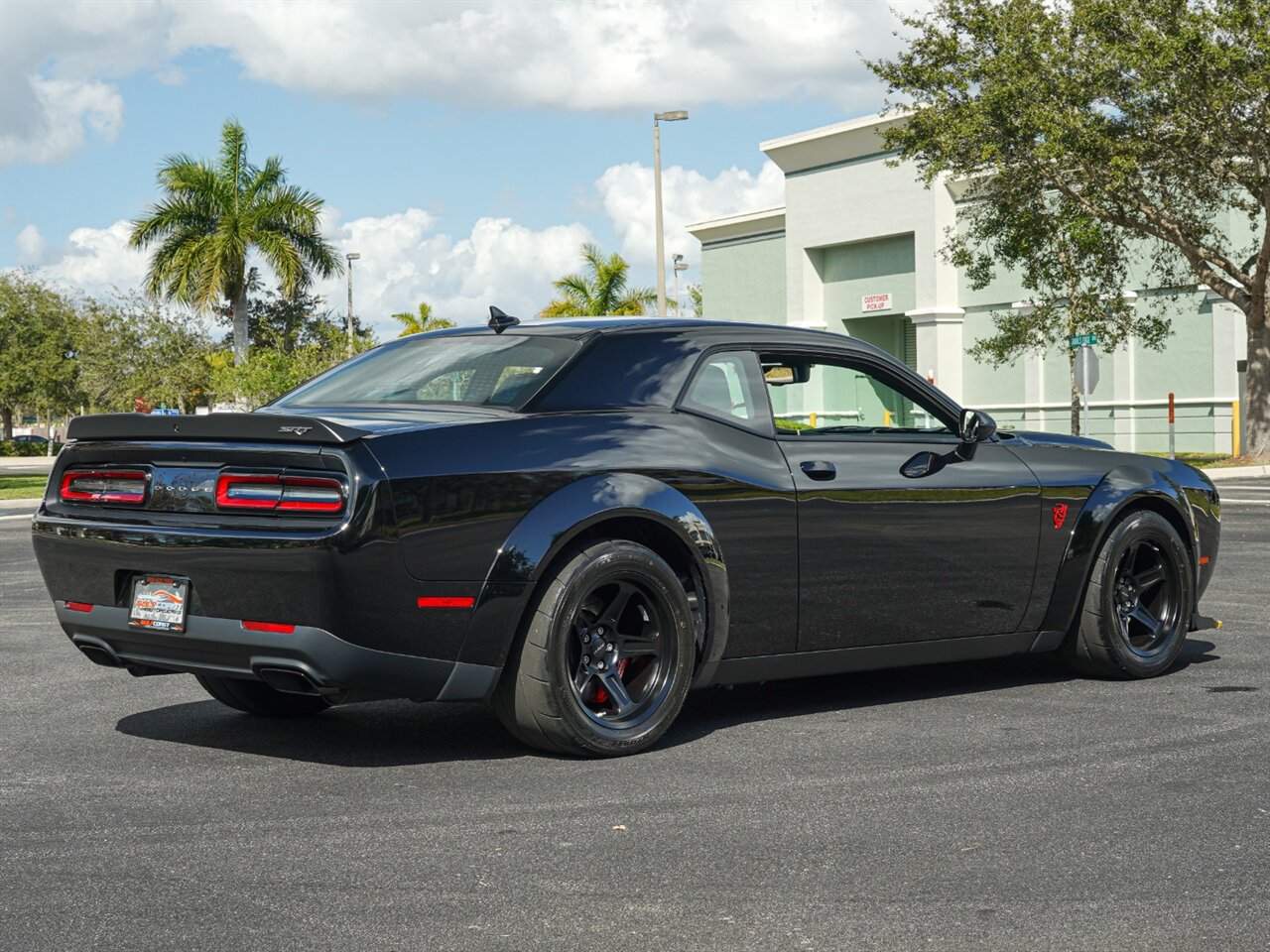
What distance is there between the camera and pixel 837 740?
5.87m

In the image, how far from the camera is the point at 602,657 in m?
5.56

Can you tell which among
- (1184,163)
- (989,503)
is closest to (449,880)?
(989,503)

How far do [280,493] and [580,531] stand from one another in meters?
0.98

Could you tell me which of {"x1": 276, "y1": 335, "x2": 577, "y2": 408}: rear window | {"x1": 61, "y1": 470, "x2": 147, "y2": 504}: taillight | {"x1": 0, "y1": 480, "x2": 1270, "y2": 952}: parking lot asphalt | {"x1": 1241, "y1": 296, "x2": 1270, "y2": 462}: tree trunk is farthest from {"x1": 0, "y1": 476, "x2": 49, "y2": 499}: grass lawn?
{"x1": 1241, "y1": 296, "x2": 1270, "y2": 462}: tree trunk

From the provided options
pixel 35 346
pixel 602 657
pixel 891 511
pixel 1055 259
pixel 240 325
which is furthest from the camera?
pixel 35 346

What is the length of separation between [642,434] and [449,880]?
6.72 ft

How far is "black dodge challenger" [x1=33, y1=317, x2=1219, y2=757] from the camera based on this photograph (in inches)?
199

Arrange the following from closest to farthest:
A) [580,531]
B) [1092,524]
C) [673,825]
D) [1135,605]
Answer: [673,825], [580,531], [1092,524], [1135,605]

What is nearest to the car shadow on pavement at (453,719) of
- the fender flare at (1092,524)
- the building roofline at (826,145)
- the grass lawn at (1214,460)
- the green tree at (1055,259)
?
the fender flare at (1092,524)

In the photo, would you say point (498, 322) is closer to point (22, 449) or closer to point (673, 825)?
point (673, 825)

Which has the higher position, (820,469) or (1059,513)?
(820,469)

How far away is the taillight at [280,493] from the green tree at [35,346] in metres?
65.1

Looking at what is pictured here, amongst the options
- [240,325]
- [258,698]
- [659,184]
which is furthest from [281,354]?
[258,698]

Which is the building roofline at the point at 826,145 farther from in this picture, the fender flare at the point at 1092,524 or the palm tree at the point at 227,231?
the fender flare at the point at 1092,524
